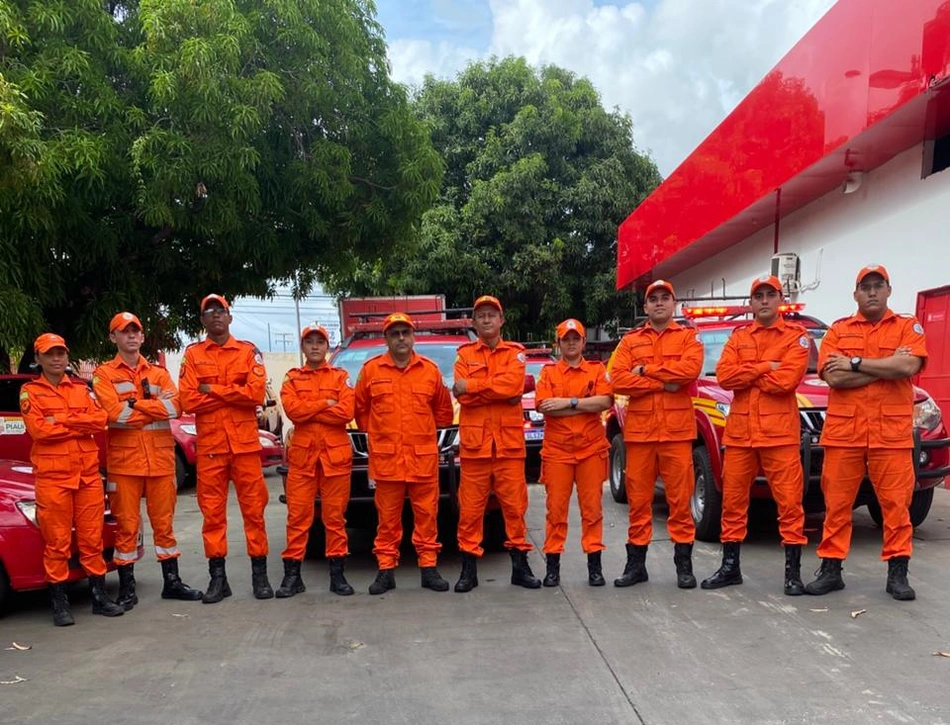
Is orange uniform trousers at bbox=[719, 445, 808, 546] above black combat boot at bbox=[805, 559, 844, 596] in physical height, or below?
above

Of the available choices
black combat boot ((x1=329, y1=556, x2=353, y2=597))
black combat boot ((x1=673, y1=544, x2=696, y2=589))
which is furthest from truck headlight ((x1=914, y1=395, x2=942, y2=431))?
black combat boot ((x1=329, y1=556, x2=353, y2=597))

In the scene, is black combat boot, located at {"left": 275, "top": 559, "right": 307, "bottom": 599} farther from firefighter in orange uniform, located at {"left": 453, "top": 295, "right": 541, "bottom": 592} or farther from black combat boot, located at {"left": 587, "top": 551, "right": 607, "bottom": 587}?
black combat boot, located at {"left": 587, "top": 551, "right": 607, "bottom": 587}

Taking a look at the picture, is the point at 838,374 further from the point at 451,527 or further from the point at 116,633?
the point at 116,633

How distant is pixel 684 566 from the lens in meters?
5.10

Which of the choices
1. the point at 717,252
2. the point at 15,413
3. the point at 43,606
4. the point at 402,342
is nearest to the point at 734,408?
the point at 402,342

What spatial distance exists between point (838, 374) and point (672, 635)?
6.31 feet

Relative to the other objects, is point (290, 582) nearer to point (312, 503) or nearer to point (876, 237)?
point (312, 503)

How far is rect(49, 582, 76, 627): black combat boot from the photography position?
463 centimetres

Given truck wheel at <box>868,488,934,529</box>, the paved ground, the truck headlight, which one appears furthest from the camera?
truck wheel at <box>868,488,934,529</box>

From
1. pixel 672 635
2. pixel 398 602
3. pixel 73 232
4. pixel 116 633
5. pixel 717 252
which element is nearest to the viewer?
pixel 672 635

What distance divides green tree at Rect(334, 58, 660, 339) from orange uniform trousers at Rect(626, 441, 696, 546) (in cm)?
1358

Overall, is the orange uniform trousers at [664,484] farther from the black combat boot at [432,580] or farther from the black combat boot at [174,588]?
the black combat boot at [174,588]

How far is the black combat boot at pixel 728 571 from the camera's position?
500 centimetres

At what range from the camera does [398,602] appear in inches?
193
